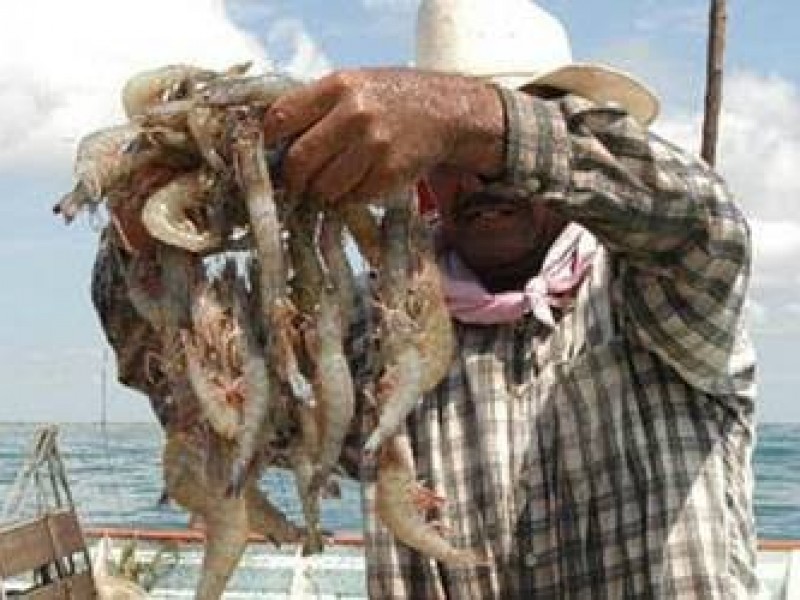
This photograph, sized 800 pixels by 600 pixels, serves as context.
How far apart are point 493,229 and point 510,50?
34cm

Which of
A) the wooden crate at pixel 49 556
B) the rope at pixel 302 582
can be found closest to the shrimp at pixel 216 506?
the wooden crate at pixel 49 556

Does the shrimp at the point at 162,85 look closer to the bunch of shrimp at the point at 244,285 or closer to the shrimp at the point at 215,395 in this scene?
the bunch of shrimp at the point at 244,285

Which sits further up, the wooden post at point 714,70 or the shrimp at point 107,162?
the shrimp at point 107,162

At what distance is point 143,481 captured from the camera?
13.7 m

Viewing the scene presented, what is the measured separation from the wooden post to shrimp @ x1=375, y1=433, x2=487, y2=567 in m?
4.18

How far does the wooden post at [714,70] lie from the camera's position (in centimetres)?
693

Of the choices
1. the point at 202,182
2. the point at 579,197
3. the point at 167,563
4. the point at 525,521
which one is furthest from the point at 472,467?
the point at 167,563

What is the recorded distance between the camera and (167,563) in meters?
9.06

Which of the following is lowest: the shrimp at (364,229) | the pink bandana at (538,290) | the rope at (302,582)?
the rope at (302,582)

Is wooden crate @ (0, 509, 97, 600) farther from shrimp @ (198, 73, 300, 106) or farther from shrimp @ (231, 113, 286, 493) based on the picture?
shrimp @ (198, 73, 300, 106)

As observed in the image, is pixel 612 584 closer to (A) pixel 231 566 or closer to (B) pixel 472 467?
(B) pixel 472 467

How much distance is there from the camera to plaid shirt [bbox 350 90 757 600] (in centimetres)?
313

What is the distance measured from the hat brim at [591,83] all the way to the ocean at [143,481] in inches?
32.2

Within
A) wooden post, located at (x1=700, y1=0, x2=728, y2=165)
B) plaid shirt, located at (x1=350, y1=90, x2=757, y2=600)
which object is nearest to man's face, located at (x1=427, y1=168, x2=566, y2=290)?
plaid shirt, located at (x1=350, y1=90, x2=757, y2=600)
